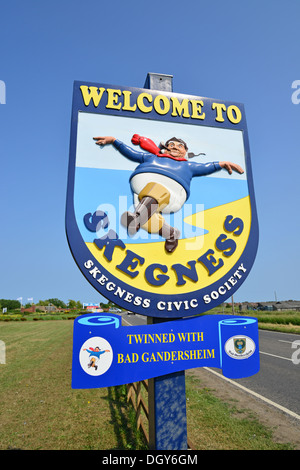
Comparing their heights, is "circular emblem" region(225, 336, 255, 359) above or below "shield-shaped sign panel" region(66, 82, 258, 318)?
below

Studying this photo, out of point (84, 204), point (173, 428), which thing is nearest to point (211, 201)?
point (84, 204)

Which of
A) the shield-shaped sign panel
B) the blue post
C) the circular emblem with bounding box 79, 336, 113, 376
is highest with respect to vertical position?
the shield-shaped sign panel

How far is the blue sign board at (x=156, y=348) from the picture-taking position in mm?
3420

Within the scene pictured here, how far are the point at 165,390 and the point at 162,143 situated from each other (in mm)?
→ 3163

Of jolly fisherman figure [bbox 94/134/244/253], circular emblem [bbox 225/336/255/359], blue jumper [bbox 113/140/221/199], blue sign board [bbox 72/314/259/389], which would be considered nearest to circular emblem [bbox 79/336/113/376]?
blue sign board [bbox 72/314/259/389]

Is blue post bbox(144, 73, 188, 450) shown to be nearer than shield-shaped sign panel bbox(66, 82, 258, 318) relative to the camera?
Yes

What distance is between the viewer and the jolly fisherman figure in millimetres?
3965

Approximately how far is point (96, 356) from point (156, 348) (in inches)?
27.2

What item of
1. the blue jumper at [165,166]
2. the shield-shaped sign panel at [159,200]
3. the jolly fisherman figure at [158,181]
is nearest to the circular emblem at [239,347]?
the shield-shaped sign panel at [159,200]

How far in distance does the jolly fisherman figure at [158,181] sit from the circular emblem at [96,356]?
1317 mm

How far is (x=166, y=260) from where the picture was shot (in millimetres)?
3943

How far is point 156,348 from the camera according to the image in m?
3.63

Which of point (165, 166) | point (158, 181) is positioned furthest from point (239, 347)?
point (165, 166)

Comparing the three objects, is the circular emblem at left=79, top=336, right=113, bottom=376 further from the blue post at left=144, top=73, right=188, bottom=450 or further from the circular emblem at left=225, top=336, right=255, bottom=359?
the circular emblem at left=225, top=336, right=255, bottom=359
